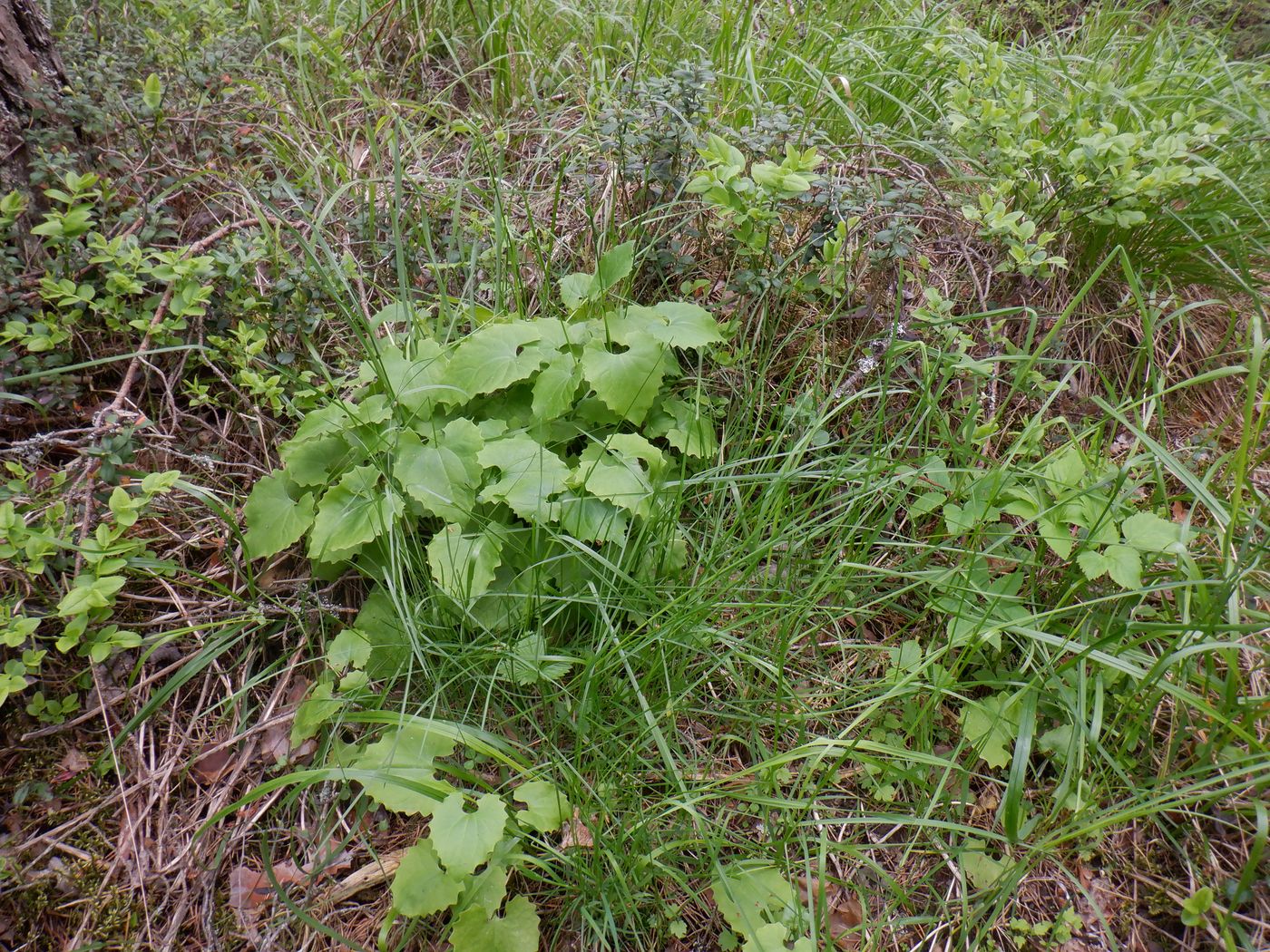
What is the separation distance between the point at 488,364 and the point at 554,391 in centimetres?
17

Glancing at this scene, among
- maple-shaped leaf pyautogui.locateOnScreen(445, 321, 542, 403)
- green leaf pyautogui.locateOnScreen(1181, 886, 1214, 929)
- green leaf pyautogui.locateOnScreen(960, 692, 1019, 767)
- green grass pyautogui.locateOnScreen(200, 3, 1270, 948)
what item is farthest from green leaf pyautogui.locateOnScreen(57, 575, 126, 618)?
green leaf pyautogui.locateOnScreen(1181, 886, 1214, 929)

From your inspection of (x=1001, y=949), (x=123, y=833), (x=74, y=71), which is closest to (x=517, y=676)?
(x=123, y=833)

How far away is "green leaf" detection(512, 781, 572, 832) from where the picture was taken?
1336mm

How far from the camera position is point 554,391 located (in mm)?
1737

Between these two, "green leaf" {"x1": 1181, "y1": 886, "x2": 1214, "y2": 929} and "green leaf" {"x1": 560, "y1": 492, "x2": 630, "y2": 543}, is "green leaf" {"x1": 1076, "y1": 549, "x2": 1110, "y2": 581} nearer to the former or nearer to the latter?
"green leaf" {"x1": 1181, "y1": 886, "x2": 1214, "y2": 929}

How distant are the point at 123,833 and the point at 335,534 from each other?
27.8 inches

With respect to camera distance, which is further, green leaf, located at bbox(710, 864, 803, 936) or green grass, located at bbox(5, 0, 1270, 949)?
green grass, located at bbox(5, 0, 1270, 949)

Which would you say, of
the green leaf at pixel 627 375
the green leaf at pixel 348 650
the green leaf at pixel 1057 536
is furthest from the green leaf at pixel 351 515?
the green leaf at pixel 1057 536

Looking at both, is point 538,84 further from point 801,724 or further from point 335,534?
point 801,724

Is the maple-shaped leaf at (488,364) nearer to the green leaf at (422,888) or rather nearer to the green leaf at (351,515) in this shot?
the green leaf at (351,515)

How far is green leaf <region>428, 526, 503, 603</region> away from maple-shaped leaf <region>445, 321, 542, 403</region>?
1.15 ft

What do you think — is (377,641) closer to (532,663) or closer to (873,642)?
(532,663)

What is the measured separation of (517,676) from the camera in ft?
5.03

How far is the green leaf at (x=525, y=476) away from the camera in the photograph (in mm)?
1597
